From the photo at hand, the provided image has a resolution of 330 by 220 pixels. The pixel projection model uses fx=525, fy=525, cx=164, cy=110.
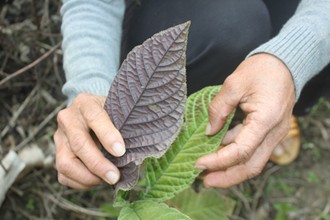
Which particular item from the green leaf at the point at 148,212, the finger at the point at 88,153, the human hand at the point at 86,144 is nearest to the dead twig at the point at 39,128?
the human hand at the point at 86,144

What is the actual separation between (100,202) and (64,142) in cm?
62

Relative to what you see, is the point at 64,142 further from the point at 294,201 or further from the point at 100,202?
the point at 294,201

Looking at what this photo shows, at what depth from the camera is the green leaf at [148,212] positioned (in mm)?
808

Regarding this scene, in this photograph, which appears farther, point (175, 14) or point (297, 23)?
point (175, 14)

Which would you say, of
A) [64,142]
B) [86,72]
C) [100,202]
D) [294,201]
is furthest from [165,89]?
[294,201]

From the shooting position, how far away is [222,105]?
0.98 metres

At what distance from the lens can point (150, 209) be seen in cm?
85

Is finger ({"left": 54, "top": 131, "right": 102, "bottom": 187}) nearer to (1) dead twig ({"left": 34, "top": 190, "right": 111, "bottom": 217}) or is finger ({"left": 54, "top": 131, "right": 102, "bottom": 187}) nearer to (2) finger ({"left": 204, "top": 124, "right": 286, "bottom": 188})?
(2) finger ({"left": 204, "top": 124, "right": 286, "bottom": 188})

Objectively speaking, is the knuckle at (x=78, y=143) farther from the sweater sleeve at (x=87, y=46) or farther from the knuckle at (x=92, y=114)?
the sweater sleeve at (x=87, y=46)

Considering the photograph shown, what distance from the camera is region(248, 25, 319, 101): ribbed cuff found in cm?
106

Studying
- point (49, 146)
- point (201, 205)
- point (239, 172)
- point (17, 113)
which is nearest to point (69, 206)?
point (49, 146)

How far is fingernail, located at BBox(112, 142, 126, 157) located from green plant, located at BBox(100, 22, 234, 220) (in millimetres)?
13

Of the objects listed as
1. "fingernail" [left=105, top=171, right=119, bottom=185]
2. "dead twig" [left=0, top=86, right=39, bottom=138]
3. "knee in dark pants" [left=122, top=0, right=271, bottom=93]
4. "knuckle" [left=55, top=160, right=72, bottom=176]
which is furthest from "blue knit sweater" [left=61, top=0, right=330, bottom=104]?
"dead twig" [left=0, top=86, right=39, bottom=138]

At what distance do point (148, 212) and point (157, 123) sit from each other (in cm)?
15
